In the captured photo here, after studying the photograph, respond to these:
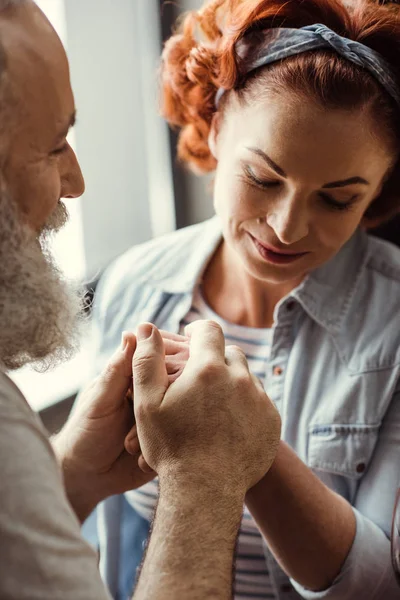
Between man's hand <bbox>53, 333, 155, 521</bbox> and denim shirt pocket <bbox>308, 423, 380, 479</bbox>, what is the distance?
318 mm

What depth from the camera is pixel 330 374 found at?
1296 mm

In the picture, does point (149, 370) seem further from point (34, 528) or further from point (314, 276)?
point (314, 276)

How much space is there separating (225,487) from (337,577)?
0.39 m

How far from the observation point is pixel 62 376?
1877 mm

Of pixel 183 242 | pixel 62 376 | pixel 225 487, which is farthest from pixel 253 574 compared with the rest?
pixel 62 376

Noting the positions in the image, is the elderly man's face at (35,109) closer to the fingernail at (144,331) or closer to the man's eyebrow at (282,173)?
the fingernail at (144,331)

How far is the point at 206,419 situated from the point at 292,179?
0.42 metres

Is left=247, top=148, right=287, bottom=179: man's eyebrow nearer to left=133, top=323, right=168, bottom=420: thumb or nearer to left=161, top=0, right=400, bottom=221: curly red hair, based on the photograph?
left=161, top=0, right=400, bottom=221: curly red hair

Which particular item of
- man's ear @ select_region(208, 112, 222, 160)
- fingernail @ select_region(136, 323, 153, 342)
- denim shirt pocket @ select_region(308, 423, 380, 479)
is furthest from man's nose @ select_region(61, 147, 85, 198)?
denim shirt pocket @ select_region(308, 423, 380, 479)

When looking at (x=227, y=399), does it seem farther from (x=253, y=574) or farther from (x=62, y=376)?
(x=62, y=376)

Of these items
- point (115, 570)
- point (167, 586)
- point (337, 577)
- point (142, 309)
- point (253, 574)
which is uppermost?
point (167, 586)

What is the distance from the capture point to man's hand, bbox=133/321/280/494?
0.88 metres

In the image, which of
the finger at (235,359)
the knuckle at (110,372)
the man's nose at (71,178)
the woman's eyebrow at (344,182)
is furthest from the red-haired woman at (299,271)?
the man's nose at (71,178)

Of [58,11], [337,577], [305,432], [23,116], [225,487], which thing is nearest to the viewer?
[23,116]
